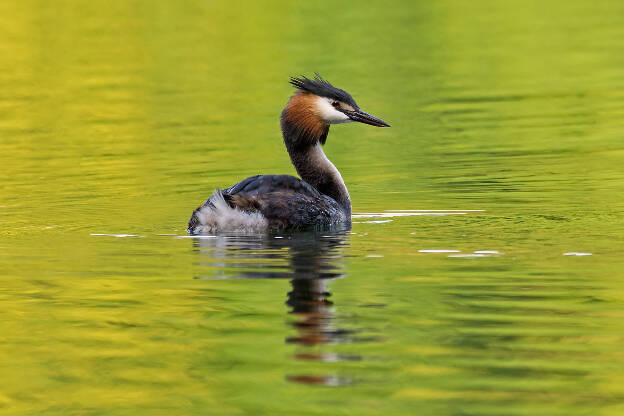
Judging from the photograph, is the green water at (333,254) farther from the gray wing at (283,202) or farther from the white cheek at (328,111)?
the white cheek at (328,111)

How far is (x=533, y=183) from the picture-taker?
46.3 ft

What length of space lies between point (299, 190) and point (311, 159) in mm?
1096

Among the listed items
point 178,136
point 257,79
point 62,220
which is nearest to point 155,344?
point 62,220

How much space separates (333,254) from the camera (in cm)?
1065

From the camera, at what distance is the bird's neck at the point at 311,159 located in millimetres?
12812

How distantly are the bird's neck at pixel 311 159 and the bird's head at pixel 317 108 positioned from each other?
0.06m

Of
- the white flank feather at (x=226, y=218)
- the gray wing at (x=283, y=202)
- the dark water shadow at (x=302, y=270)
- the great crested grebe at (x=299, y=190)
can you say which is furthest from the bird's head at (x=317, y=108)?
the white flank feather at (x=226, y=218)

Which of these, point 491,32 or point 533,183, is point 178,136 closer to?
point 533,183

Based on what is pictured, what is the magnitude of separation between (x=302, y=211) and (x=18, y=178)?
219 inches

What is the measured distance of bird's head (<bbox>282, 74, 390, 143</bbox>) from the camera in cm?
1266

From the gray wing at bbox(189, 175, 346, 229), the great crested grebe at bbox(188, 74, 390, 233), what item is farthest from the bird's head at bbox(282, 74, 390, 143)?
the gray wing at bbox(189, 175, 346, 229)

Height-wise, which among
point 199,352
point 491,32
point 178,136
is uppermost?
point 491,32

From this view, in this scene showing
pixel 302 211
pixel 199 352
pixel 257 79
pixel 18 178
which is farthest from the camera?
pixel 257 79

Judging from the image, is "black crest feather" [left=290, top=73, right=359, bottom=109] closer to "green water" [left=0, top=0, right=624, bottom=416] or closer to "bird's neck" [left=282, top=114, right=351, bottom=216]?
"bird's neck" [left=282, top=114, right=351, bottom=216]
